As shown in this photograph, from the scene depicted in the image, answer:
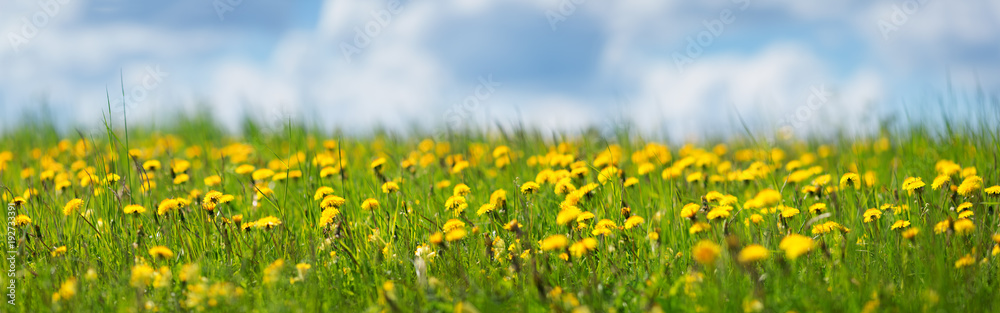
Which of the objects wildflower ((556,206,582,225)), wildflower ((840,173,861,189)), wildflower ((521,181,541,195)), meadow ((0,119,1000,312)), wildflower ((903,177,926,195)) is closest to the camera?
meadow ((0,119,1000,312))

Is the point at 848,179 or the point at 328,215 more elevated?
the point at 328,215

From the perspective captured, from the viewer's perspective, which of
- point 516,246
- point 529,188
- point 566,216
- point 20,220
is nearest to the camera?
point 566,216

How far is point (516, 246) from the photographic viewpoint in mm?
3176

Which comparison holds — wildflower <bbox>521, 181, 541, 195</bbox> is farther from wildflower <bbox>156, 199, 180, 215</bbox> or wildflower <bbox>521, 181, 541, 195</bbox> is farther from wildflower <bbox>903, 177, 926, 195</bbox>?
wildflower <bbox>903, 177, 926, 195</bbox>

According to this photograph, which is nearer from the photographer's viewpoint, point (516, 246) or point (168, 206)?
point (516, 246)

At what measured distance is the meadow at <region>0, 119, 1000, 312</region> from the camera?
2658mm

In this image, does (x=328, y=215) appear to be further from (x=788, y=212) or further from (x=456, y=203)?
(x=788, y=212)

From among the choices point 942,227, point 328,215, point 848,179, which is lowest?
point 942,227

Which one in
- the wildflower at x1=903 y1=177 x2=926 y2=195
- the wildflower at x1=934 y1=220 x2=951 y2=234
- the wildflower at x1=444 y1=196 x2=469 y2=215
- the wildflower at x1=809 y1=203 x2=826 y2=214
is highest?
the wildflower at x1=444 y1=196 x2=469 y2=215

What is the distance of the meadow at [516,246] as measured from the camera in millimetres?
2658

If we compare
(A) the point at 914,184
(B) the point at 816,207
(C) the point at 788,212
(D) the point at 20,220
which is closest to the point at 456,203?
(C) the point at 788,212

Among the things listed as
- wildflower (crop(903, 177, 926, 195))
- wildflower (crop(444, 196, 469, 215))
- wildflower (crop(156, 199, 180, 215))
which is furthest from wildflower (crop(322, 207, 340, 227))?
wildflower (crop(903, 177, 926, 195))

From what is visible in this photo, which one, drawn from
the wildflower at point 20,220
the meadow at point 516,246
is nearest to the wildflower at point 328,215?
the meadow at point 516,246

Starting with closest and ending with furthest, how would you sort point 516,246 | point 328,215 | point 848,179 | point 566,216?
point 566,216 → point 516,246 → point 328,215 → point 848,179
